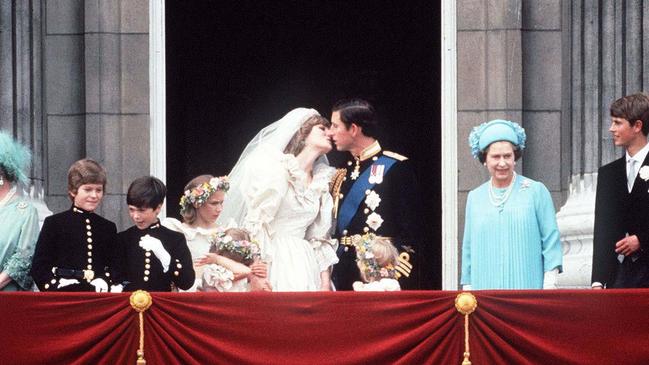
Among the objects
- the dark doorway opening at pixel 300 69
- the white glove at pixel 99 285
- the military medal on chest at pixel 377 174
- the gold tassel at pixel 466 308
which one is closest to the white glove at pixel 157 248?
the white glove at pixel 99 285

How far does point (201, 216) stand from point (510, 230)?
7.34ft

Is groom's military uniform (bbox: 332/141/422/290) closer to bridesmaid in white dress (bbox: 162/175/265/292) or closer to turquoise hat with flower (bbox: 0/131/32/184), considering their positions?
bridesmaid in white dress (bbox: 162/175/265/292)

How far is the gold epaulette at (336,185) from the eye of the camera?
12070 millimetres

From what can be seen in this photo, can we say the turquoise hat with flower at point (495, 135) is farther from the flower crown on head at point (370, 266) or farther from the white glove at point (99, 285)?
the white glove at point (99, 285)

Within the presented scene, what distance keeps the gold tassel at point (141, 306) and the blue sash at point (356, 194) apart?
92.0 inches

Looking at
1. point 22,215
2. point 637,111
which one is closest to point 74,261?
point 22,215

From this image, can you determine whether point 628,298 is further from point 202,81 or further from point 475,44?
point 202,81

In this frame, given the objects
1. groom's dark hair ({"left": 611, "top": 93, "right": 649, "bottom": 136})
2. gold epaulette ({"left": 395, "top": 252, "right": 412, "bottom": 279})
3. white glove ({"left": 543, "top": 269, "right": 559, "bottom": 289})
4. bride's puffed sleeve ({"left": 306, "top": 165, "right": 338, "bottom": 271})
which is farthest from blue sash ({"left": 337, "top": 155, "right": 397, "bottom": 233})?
groom's dark hair ({"left": 611, "top": 93, "right": 649, "bottom": 136})

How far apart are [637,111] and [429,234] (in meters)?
5.67

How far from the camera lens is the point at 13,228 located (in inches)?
449

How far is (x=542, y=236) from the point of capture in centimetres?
1124

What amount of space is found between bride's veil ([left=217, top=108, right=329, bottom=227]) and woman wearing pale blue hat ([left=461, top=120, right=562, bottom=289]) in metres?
1.62

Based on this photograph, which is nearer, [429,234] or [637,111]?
[637,111]

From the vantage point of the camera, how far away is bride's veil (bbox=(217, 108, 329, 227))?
40.7 ft
